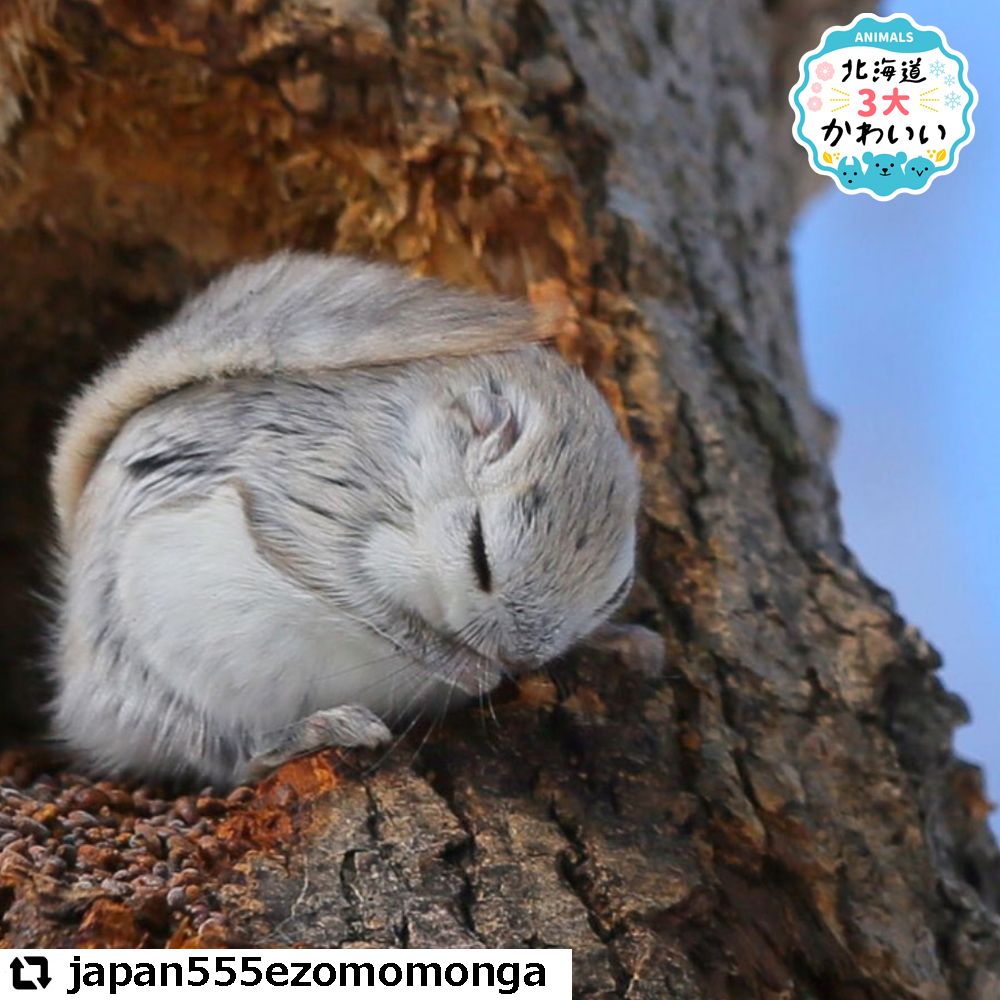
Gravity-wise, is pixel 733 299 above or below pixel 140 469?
above

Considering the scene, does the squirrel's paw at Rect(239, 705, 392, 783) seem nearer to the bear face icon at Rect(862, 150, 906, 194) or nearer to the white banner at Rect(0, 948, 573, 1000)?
the white banner at Rect(0, 948, 573, 1000)

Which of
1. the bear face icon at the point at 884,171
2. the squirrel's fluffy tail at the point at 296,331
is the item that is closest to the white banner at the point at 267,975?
the squirrel's fluffy tail at the point at 296,331

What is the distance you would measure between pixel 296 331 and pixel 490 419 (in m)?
0.28

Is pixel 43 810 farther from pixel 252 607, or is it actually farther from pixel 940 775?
pixel 940 775

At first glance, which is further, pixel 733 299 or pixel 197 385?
pixel 733 299

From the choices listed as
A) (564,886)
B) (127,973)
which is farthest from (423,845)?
(127,973)

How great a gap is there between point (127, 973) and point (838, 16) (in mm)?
2444

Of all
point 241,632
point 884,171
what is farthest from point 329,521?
point 884,171

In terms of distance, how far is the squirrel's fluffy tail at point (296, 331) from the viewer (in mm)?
1800

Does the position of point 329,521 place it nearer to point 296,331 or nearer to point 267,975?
point 296,331

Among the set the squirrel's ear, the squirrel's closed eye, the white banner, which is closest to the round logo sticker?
the squirrel's ear

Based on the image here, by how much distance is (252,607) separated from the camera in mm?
1688

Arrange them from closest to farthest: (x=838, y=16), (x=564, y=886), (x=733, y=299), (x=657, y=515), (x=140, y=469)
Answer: (x=564, y=886) < (x=140, y=469) < (x=657, y=515) < (x=733, y=299) < (x=838, y=16)

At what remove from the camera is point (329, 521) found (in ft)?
5.54
